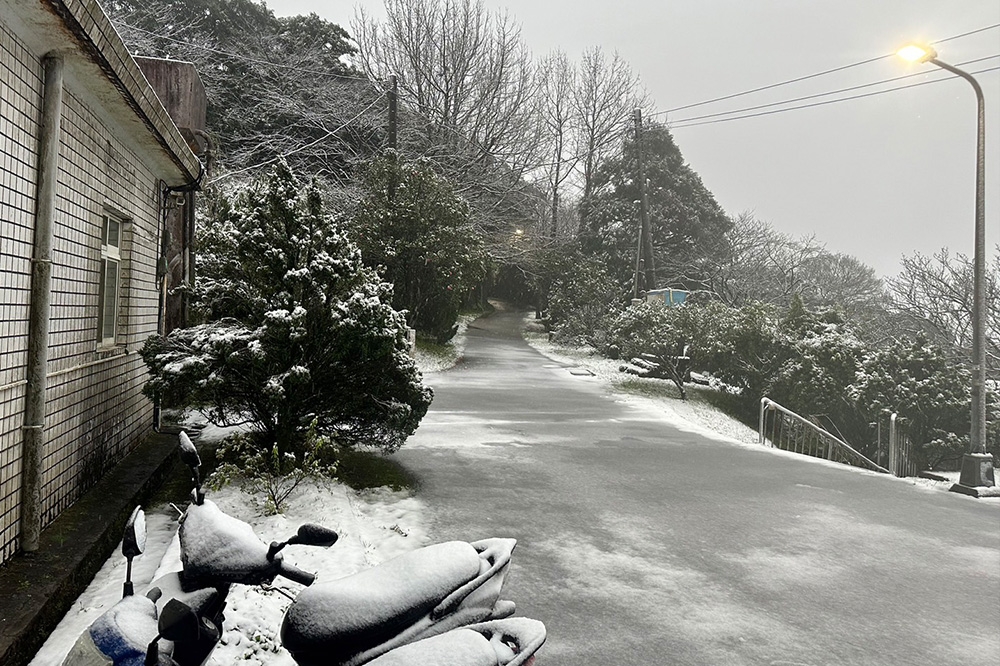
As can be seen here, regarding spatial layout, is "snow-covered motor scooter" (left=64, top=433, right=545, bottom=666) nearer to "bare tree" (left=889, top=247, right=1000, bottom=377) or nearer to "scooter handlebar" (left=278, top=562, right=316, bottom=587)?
"scooter handlebar" (left=278, top=562, right=316, bottom=587)

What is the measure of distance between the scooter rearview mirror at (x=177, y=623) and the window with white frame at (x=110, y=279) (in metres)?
4.92

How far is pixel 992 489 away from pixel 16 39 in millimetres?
10680

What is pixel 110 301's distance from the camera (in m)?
6.39

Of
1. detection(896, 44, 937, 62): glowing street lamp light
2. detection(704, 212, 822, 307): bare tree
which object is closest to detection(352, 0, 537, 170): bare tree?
detection(704, 212, 822, 307): bare tree

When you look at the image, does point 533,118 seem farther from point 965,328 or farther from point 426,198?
point 965,328

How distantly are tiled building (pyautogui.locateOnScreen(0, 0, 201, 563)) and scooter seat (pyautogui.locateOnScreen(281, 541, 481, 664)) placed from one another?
2.86 metres

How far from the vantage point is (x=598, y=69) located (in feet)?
129

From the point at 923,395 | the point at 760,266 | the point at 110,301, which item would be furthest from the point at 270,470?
the point at 760,266

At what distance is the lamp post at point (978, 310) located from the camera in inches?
350

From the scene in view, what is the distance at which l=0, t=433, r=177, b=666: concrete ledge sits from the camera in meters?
3.26

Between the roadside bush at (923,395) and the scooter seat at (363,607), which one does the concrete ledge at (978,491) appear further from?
the scooter seat at (363,607)

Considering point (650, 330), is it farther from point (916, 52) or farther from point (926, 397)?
point (916, 52)

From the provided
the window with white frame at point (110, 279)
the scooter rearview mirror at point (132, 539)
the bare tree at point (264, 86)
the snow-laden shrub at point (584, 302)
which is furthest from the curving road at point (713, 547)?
the snow-laden shrub at point (584, 302)

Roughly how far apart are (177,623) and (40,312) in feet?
10.7
